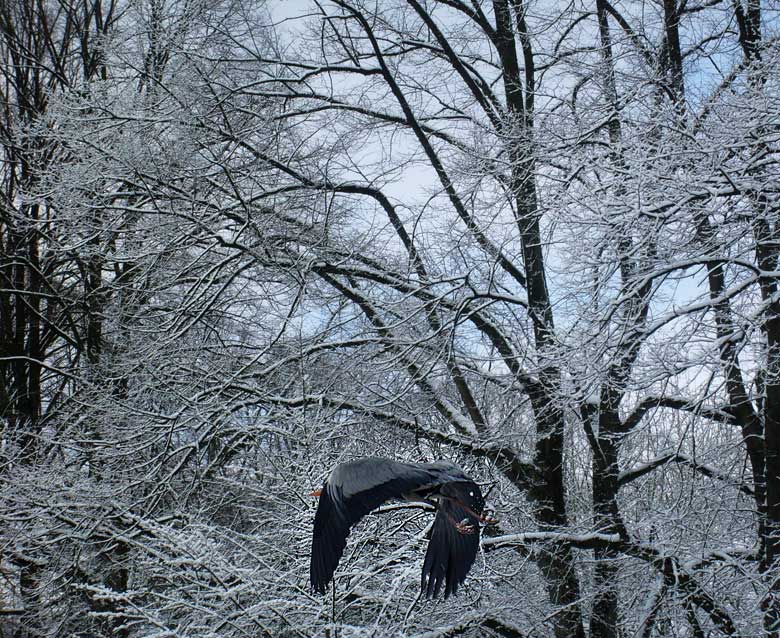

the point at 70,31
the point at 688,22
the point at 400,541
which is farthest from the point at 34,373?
the point at 688,22

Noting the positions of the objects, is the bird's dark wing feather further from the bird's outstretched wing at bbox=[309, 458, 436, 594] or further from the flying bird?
the bird's outstretched wing at bbox=[309, 458, 436, 594]

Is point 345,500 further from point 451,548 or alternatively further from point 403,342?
point 403,342

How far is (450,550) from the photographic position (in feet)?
17.6

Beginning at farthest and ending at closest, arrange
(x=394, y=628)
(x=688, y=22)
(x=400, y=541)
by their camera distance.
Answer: (x=688, y=22), (x=400, y=541), (x=394, y=628)

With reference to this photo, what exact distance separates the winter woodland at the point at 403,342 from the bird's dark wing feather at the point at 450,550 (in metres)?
2.07

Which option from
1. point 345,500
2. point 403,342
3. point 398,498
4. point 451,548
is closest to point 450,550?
point 451,548

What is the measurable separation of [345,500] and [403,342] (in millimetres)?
5057

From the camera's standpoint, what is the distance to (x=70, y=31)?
49.0ft

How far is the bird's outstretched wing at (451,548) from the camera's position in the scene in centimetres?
525

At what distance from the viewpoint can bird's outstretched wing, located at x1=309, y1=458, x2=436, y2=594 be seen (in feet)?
15.0

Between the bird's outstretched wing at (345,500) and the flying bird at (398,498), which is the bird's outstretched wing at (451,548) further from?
the bird's outstretched wing at (345,500)

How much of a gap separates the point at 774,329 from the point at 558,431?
2.80 meters

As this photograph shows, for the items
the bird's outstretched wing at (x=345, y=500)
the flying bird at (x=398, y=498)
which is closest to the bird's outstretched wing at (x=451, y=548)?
the flying bird at (x=398, y=498)

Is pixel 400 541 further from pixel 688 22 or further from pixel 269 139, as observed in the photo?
pixel 688 22
